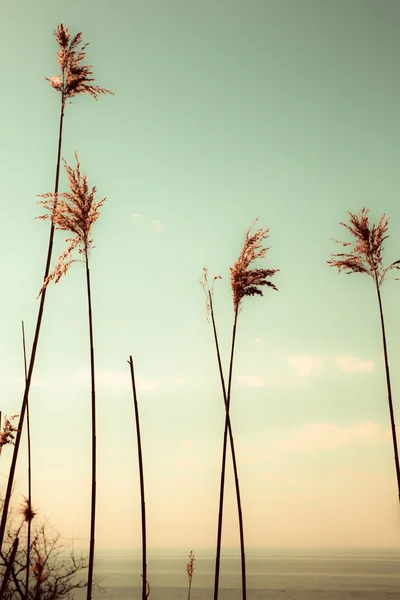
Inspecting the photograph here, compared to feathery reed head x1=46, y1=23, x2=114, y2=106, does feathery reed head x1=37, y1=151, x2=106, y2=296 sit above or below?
below

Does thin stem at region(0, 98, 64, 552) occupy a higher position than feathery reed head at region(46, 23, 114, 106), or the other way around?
feathery reed head at region(46, 23, 114, 106)

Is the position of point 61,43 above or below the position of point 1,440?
above

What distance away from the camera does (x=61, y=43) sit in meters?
7.66

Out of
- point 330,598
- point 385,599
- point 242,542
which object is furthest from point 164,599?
point 242,542

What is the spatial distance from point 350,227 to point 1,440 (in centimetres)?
718

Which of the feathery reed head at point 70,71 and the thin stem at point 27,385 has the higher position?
the feathery reed head at point 70,71

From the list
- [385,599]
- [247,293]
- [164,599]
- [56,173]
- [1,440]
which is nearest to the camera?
[56,173]

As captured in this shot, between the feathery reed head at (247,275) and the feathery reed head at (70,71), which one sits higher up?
the feathery reed head at (70,71)

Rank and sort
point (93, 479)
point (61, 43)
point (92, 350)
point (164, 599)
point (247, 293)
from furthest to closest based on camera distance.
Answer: point (164, 599), point (247, 293), point (61, 43), point (92, 350), point (93, 479)

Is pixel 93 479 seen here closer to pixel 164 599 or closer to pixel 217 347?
pixel 217 347

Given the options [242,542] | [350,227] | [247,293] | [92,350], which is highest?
[350,227]

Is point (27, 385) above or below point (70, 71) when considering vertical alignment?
below

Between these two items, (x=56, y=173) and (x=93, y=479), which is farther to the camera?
(x=56, y=173)

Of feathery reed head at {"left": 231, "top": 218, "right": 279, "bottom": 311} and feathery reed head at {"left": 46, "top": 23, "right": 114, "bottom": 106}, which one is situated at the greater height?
feathery reed head at {"left": 46, "top": 23, "right": 114, "bottom": 106}
